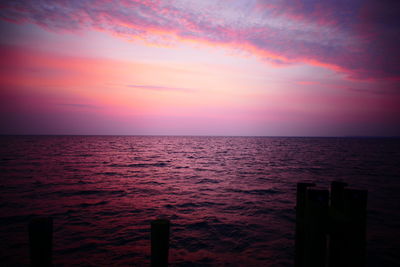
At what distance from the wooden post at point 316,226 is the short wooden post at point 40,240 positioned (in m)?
4.21

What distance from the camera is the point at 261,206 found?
11.5 meters

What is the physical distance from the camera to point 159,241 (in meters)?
3.54

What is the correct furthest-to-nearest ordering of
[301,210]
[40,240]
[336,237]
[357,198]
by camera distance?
1. [301,210]
2. [40,240]
3. [336,237]
4. [357,198]

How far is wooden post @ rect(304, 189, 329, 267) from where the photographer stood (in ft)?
9.80

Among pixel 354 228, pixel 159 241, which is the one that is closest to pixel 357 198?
pixel 354 228

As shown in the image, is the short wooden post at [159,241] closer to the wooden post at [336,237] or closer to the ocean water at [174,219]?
the wooden post at [336,237]

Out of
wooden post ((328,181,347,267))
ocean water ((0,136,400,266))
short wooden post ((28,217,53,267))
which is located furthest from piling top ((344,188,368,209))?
short wooden post ((28,217,53,267))

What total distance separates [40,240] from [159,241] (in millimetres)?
2036

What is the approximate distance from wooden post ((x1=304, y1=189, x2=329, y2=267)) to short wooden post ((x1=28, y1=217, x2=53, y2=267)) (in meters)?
4.21

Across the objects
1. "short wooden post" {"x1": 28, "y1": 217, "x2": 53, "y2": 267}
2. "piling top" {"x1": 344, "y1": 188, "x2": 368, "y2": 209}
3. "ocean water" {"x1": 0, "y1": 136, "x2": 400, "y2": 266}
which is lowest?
"ocean water" {"x1": 0, "y1": 136, "x2": 400, "y2": 266}

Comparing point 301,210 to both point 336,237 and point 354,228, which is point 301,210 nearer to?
point 336,237

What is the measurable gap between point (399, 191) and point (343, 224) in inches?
660

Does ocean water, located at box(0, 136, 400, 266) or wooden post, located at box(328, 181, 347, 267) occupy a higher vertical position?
wooden post, located at box(328, 181, 347, 267)

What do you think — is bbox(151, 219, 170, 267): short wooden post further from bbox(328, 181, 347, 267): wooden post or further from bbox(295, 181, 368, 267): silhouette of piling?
bbox(328, 181, 347, 267): wooden post
